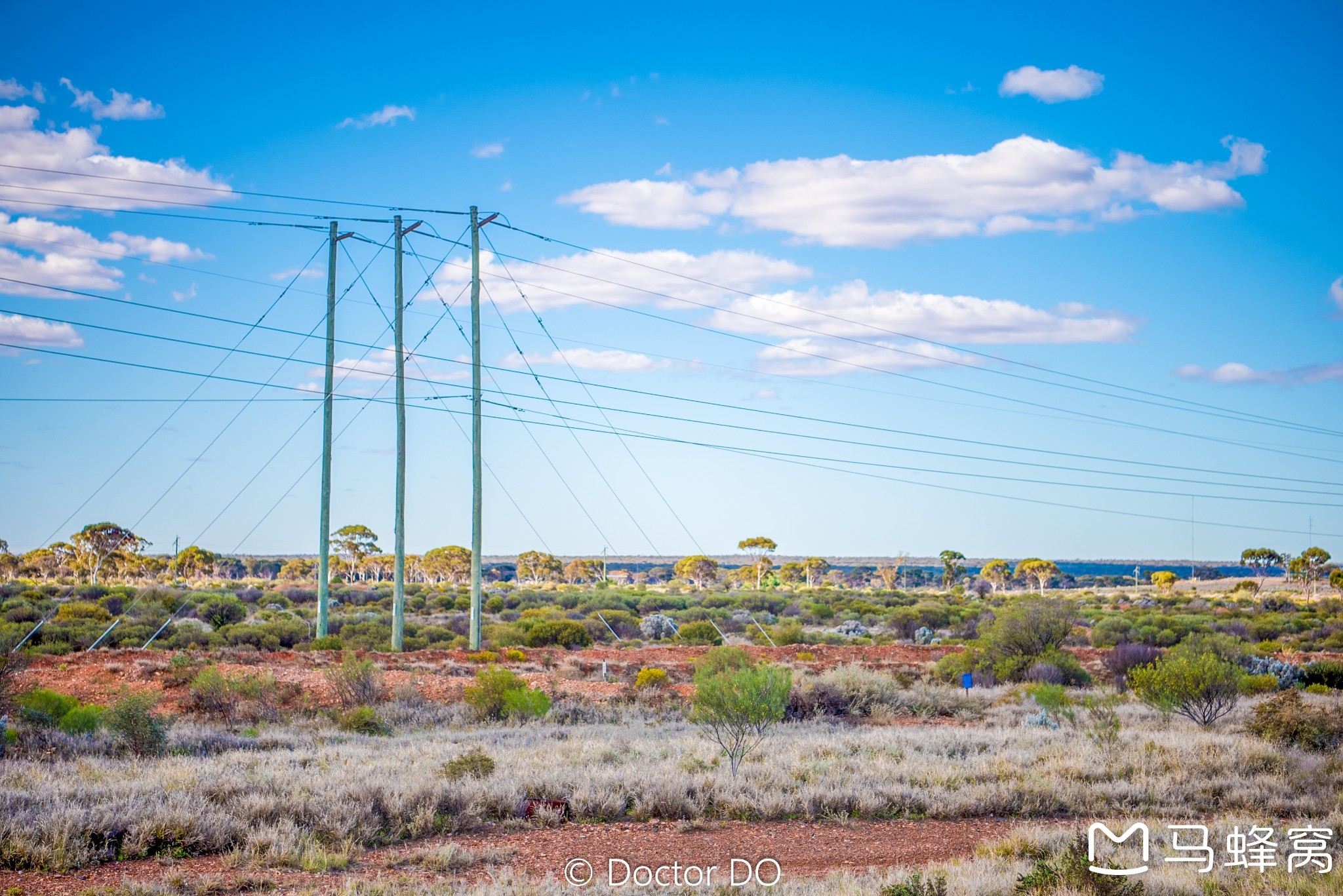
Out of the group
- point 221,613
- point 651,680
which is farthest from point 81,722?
point 221,613

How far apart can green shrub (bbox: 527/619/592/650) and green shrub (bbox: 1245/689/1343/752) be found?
2360 cm

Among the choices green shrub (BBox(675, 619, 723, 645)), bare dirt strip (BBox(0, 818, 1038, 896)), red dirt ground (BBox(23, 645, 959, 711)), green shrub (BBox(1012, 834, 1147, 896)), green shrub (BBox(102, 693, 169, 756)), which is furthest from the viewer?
green shrub (BBox(675, 619, 723, 645))

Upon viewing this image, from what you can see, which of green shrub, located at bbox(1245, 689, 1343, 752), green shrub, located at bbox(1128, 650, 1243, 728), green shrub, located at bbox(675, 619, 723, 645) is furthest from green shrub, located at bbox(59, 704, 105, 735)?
green shrub, located at bbox(675, 619, 723, 645)

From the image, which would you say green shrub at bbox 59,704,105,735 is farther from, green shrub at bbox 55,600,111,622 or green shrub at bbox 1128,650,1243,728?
green shrub at bbox 55,600,111,622

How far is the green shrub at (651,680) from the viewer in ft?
82.2

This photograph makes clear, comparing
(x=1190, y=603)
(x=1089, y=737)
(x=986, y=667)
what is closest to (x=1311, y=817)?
(x=1089, y=737)

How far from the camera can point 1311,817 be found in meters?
12.5

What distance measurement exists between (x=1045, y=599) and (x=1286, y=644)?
1440 centimetres

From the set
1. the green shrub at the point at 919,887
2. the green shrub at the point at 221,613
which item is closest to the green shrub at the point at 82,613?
the green shrub at the point at 221,613

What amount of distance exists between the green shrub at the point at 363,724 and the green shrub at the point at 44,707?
15.3ft

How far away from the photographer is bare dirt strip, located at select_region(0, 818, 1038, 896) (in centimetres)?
941

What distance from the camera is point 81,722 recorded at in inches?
656

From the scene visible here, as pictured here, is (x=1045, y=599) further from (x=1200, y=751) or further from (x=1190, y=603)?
(x=1190, y=603)

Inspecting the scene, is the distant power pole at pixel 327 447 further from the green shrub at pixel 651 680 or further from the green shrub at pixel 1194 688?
the green shrub at pixel 1194 688
